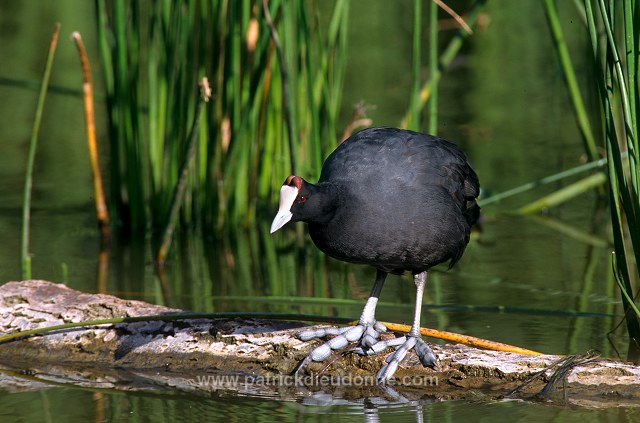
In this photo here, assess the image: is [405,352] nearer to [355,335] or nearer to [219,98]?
[355,335]

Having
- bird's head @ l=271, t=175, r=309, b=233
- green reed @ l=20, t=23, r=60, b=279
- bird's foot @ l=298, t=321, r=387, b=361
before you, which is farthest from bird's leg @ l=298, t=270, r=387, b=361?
green reed @ l=20, t=23, r=60, b=279

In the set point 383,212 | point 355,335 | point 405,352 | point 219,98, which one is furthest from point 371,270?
point 383,212

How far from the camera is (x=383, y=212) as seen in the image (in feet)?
11.8

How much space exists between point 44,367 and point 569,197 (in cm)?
372

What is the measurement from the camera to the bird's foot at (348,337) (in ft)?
12.2

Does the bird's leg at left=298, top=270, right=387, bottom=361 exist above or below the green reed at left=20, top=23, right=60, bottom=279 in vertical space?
below

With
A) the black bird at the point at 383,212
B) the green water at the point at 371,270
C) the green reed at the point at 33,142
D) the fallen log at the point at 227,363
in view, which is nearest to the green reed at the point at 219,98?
the green water at the point at 371,270

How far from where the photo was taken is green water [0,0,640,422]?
142 inches

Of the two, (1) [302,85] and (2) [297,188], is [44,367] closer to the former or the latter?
(2) [297,188]

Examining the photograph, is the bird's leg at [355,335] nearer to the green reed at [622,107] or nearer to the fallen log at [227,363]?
the fallen log at [227,363]

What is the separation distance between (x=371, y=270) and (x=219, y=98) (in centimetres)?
127

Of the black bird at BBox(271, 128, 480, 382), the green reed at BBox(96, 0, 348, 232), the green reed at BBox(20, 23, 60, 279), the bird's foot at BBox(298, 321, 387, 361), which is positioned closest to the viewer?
the black bird at BBox(271, 128, 480, 382)

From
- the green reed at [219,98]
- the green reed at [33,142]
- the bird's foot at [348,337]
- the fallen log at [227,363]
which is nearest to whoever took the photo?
the fallen log at [227,363]

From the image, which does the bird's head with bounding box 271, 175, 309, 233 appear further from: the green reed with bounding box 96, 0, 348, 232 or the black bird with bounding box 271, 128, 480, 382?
the green reed with bounding box 96, 0, 348, 232
